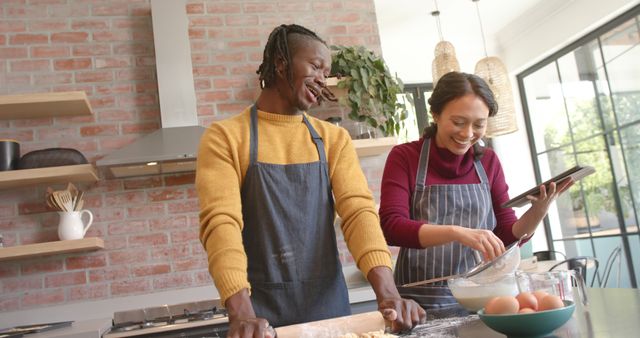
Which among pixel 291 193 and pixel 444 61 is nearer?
pixel 291 193

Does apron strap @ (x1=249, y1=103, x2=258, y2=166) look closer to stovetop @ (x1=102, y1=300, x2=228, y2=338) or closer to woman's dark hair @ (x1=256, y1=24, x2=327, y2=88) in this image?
woman's dark hair @ (x1=256, y1=24, x2=327, y2=88)

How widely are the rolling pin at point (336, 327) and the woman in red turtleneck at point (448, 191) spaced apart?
0.45 meters

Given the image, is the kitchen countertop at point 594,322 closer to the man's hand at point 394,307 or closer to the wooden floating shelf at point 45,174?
the man's hand at point 394,307

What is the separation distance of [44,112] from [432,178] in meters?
2.10

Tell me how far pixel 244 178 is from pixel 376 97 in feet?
6.08

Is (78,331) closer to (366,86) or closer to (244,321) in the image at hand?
(244,321)

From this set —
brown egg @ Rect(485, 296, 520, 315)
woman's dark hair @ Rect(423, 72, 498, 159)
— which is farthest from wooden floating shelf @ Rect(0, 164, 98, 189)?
brown egg @ Rect(485, 296, 520, 315)

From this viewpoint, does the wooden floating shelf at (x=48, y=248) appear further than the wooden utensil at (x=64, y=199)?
No

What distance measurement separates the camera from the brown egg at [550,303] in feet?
3.26

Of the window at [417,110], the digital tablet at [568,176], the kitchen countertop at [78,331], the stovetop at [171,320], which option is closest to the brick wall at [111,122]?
the stovetop at [171,320]

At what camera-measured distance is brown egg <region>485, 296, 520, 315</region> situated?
1.00m

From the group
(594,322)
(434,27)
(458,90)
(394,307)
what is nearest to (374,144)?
(458,90)

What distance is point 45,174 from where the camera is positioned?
2.76m

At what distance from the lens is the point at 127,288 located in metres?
2.97
